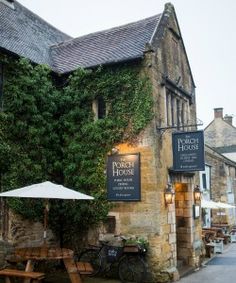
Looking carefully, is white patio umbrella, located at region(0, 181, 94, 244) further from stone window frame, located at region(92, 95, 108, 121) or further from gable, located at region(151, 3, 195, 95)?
gable, located at region(151, 3, 195, 95)

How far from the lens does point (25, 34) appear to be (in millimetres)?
13820

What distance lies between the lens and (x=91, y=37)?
1479cm

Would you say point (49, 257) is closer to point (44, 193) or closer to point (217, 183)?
point (44, 193)

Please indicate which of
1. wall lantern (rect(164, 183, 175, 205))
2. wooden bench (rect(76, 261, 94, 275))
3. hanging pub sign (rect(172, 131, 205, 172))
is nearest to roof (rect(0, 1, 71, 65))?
hanging pub sign (rect(172, 131, 205, 172))

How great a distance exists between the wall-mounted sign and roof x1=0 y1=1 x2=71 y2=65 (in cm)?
444

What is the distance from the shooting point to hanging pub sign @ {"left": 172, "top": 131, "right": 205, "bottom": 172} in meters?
10.9

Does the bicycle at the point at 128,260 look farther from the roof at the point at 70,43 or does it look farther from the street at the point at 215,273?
the roof at the point at 70,43

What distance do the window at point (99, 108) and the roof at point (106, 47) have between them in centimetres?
118

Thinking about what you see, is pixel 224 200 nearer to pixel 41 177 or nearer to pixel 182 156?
pixel 182 156

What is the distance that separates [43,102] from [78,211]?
11.8 feet

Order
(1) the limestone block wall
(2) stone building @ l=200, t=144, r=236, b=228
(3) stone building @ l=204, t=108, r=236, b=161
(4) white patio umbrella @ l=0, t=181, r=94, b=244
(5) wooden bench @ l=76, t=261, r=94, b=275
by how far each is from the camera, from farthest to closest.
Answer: (3) stone building @ l=204, t=108, r=236, b=161 < (2) stone building @ l=200, t=144, r=236, b=228 < (1) the limestone block wall < (5) wooden bench @ l=76, t=261, r=94, b=275 < (4) white patio umbrella @ l=0, t=181, r=94, b=244

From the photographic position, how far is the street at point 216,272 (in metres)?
10.9

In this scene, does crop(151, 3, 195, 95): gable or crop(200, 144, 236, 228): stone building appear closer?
crop(151, 3, 195, 95): gable

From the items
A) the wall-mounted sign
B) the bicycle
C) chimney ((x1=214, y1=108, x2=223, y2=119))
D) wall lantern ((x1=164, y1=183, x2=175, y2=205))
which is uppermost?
chimney ((x1=214, y1=108, x2=223, y2=119))
